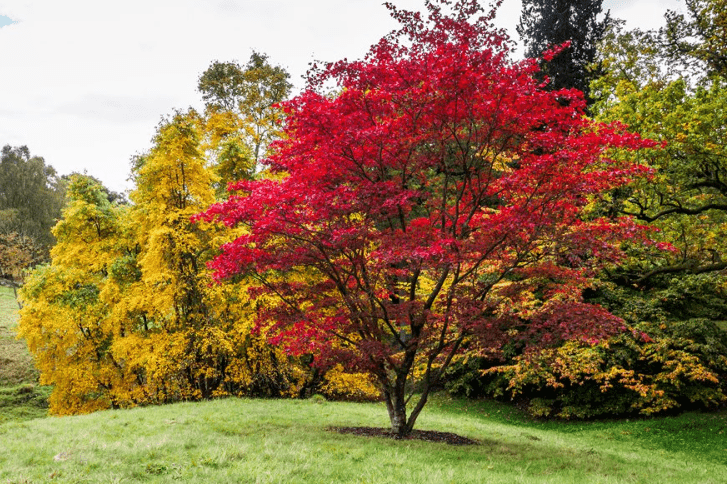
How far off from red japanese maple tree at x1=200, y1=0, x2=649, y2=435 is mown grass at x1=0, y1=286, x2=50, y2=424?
41.6 feet

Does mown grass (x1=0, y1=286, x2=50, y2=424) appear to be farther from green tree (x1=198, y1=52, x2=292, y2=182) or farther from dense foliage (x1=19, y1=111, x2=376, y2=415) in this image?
green tree (x1=198, y1=52, x2=292, y2=182)

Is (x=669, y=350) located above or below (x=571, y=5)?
below

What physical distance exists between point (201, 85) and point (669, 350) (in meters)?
24.6

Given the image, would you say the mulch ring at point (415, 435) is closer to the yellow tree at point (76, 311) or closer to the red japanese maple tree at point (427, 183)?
the red japanese maple tree at point (427, 183)

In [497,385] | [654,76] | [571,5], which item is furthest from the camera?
[571,5]

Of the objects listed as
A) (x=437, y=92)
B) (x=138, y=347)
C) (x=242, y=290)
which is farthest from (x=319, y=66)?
(x=138, y=347)

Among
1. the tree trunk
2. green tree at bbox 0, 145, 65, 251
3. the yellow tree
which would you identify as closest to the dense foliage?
the yellow tree

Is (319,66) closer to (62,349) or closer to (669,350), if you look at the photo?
(669,350)

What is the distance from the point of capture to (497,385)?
17.0 metres

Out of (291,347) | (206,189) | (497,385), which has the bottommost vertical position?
(497,385)

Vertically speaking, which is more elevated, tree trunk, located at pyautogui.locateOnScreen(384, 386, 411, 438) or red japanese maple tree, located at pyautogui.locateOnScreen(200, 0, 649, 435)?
red japanese maple tree, located at pyautogui.locateOnScreen(200, 0, 649, 435)

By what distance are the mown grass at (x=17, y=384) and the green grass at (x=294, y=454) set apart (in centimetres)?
955

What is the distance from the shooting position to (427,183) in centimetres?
833

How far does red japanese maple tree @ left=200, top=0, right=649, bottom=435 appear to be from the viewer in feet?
22.6
